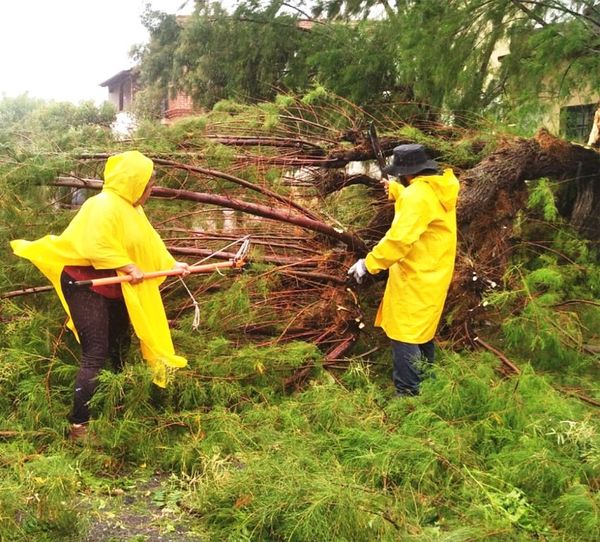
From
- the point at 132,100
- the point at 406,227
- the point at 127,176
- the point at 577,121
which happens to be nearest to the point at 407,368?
the point at 406,227

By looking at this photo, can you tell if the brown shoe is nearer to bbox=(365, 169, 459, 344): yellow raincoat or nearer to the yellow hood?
the yellow hood

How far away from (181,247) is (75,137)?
4.02 ft

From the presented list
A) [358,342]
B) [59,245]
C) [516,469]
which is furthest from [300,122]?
[516,469]

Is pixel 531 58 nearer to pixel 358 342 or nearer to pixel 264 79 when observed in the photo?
pixel 358 342

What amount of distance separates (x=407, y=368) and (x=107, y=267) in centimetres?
192

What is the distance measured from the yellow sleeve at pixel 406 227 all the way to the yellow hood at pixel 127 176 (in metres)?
1.45

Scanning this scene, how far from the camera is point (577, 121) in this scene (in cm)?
710

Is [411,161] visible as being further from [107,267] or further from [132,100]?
[132,100]

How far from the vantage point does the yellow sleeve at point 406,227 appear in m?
3.77

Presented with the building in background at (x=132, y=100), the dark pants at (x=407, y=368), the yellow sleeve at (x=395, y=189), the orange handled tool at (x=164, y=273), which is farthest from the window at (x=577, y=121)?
the orange handled tool at (x=164, y=273)

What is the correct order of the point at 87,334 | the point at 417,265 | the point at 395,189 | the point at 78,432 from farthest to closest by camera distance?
the point at 395,189 → the point at 417,265 → the point at 87,334 → the point at 78,432

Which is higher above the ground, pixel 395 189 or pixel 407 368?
pixel 395 189

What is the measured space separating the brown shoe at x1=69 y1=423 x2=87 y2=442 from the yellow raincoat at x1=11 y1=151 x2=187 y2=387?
17.7 inches

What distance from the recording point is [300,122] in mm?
6133
